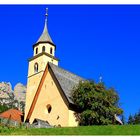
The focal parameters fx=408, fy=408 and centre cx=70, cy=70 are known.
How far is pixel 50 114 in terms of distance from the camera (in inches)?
1801

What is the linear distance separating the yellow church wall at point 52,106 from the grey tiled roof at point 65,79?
883 millimetres

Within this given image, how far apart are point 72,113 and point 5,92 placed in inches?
3933

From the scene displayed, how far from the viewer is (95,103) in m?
41.8

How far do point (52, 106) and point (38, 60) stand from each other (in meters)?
15.9

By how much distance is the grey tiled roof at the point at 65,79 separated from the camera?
4489 centimetres

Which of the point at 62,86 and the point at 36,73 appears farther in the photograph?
the point at 36,73

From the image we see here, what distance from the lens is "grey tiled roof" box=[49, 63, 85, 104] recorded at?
4489 cm

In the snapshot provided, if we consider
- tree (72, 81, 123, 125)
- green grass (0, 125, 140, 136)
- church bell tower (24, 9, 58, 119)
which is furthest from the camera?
church bell tower (24, 9, 58, 119)

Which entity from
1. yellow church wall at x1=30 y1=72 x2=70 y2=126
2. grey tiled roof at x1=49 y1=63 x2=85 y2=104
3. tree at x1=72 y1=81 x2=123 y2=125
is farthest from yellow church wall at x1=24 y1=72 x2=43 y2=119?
tree at x1=72 y1=81 x2=123 y2=125

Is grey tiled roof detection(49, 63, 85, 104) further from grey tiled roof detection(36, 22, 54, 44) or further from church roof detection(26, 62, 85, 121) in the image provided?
grey tiled roof detection(36, 22, 54, 44)

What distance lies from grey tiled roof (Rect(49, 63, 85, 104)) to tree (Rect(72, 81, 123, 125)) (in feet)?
4.06

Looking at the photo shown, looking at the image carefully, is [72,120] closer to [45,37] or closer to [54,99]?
[54,99]
